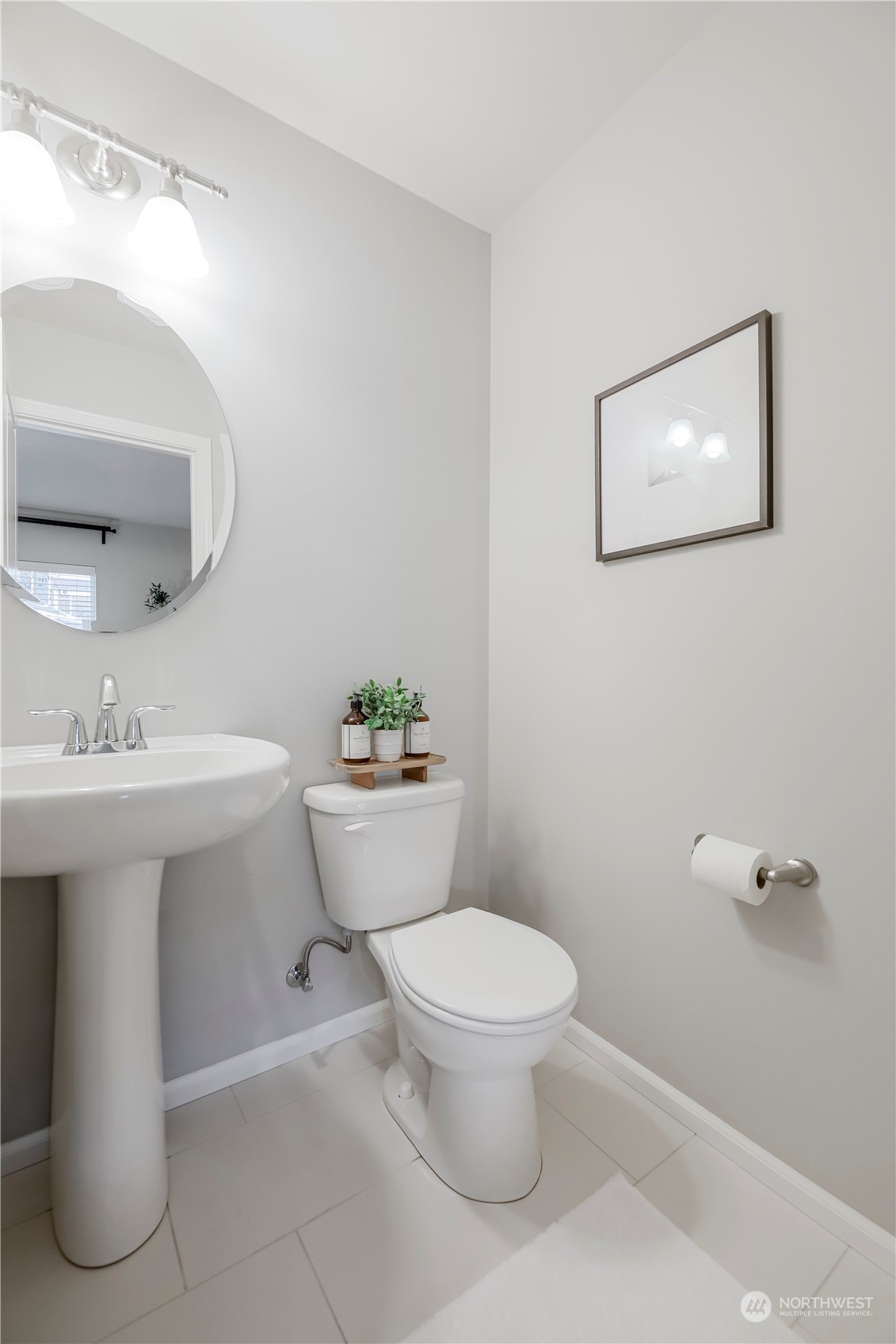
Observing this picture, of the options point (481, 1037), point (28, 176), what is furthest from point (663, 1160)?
point (28, 176)

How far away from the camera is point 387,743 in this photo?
1.61m

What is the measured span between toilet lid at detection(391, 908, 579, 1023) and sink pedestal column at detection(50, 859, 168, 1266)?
522 mm

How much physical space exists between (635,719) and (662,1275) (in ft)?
3.46

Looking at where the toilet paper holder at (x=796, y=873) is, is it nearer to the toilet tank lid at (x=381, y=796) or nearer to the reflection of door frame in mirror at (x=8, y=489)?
the toilet tank lid at (x=381, y=796)

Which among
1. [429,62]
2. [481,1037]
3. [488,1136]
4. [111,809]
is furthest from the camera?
[429,62]

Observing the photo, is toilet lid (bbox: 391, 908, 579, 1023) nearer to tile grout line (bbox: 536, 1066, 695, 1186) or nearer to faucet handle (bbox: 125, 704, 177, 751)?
tile grout line (bbox: 536, 1066, 695, 1186)

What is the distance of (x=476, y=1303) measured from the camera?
3.30 ft

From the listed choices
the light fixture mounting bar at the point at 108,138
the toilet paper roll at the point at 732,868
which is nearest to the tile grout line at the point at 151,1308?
the toilet paper roll at the point at 732,868

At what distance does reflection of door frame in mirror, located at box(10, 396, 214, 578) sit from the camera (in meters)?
1.27

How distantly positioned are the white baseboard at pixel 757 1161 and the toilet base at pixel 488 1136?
14.8 inches

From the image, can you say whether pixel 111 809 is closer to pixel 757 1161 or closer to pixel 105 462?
pixel 105 462

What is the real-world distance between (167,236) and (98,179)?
6.1 inches

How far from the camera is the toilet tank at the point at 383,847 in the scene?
1.48m

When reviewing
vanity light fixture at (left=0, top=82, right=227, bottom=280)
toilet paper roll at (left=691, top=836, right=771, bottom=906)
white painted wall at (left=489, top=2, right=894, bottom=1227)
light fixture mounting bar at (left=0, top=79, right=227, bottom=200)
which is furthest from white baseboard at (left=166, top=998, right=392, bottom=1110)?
light fixture mounting bar at (left=0, top=79, right=227, bottom=200)
